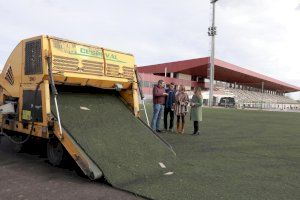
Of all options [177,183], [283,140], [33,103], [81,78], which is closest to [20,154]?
[33,103]

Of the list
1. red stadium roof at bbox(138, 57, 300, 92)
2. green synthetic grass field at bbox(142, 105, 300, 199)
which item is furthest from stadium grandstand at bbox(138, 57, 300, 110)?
green synthetic grass field at bbox(142, 105, 300, 199)

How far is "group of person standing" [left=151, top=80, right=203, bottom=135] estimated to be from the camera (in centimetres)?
1099

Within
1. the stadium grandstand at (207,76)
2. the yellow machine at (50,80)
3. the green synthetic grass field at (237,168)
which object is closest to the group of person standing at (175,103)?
the green synthetic grass field at (237,168)

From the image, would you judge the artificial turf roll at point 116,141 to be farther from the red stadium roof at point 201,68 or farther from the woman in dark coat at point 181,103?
the red stadium roof at point 201,68

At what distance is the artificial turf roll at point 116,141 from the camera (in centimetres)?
519

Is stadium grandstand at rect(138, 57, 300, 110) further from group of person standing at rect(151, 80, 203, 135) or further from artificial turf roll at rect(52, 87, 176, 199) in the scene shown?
artificial turf roll at rect(52, 87, 176, 199)

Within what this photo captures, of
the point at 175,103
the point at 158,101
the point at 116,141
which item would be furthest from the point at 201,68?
the point at 116,141

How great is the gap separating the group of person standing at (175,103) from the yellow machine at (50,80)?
318cm

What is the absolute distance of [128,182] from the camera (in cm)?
507

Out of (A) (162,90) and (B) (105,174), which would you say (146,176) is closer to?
(B) (105,174)

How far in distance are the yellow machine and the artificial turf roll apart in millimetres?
263

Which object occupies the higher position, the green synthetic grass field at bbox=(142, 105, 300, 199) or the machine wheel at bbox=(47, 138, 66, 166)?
the machine wheel at bbox=(47, 138, 66, 166)

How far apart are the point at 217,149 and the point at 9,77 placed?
5162 mm

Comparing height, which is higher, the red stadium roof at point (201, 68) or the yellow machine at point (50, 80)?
the red stadium roof at point (201, 68)
